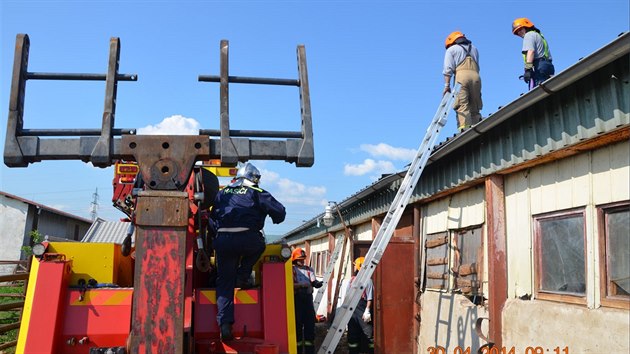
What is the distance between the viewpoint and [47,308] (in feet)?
14.6

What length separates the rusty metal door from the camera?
10.4 meters

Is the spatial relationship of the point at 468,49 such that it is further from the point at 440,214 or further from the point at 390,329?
the point at 390,329

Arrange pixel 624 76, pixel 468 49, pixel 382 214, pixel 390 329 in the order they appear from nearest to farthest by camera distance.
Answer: pixel 624 76
pixel 468 49
pixel 390 329
pixel 382 214

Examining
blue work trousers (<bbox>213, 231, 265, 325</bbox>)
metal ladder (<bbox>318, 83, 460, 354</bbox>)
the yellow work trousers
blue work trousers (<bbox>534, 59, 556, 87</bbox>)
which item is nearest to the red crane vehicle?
blue work trousers (<bbox>213, 231, 265, 325</bbox>)

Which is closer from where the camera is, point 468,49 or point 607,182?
point 607,182

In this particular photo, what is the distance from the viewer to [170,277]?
148 inches

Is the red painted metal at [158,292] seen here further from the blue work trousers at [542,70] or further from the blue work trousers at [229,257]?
the blue work trousers at [542,70]

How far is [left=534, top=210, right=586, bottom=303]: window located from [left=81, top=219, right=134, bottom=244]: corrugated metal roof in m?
7.62

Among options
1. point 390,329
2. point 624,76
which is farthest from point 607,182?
point 390,329

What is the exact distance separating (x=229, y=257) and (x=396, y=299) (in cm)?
634

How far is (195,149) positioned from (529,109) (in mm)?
4237

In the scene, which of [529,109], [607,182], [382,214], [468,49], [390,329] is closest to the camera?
[607,182]
